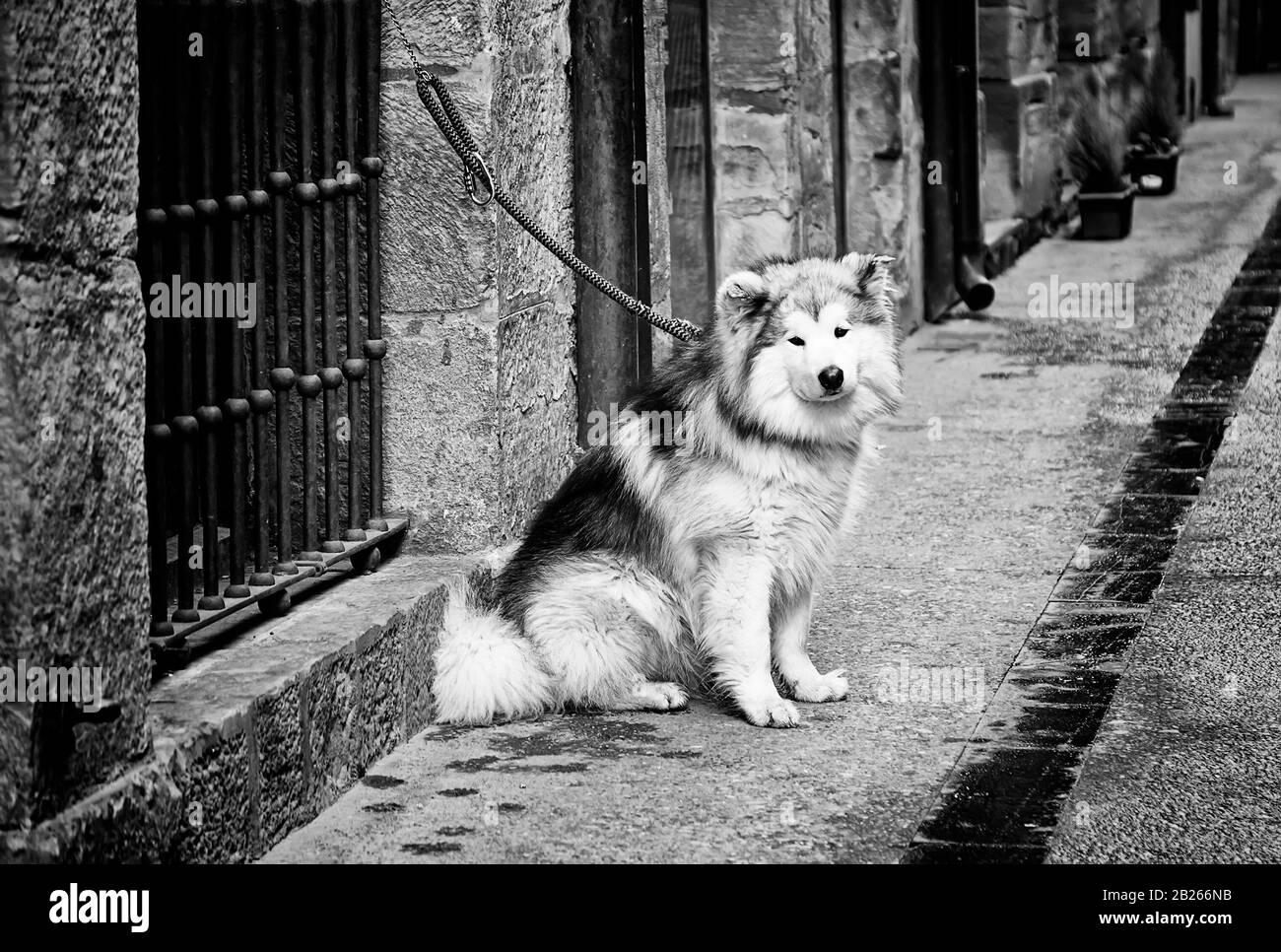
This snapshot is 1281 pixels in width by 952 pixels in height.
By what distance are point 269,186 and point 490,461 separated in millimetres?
987

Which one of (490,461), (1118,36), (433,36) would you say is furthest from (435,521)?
(1118,36)

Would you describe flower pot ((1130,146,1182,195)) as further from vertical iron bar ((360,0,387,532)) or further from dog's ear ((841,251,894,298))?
vertical iron bar ((360,0,387,532))

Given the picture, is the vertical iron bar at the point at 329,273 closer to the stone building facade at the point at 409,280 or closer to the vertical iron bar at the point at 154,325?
the stone building facade at the point at 409,280

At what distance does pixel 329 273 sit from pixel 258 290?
37cm

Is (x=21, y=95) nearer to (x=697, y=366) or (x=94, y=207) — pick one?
(x=94, y=207)

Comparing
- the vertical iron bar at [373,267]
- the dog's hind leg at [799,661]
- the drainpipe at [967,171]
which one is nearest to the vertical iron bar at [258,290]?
the vertical iron bar at [373,267]

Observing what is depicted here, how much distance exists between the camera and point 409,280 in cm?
497

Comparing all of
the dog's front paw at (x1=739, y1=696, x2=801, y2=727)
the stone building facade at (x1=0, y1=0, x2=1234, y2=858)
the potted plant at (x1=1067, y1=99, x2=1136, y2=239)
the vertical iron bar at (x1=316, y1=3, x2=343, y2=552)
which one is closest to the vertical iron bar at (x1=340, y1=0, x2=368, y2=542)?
the vertical iron bar at (x1=316, y1=3, x2=343, y2=552)

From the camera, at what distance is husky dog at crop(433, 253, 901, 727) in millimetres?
4582

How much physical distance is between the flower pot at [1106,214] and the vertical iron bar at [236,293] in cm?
978

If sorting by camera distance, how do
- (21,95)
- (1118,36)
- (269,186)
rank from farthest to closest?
(1118,36)
(269,186)
(21,95)
